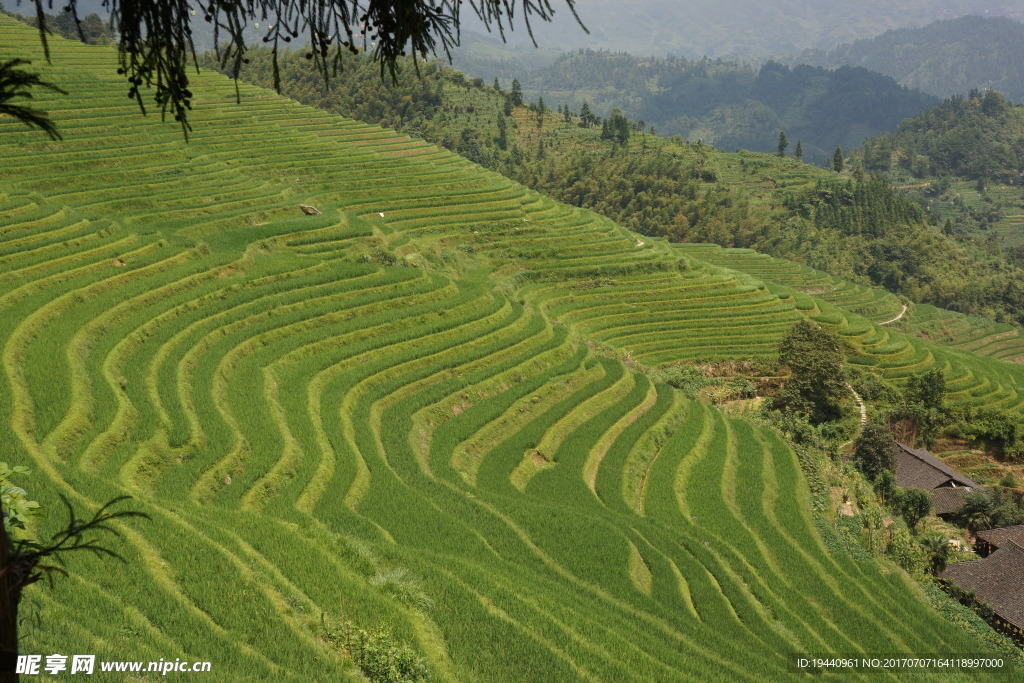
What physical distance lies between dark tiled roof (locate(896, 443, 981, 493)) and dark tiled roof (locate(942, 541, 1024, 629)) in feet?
18.4

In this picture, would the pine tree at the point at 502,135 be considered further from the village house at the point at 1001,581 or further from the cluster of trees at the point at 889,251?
the village house at the point at 1001,581

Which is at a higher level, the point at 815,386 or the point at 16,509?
the point at 16,509

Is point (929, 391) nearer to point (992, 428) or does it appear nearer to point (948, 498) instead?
point (992, 428)

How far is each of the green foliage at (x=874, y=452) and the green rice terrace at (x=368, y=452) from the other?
492 cm

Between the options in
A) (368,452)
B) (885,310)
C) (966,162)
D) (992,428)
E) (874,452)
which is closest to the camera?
(368,452)

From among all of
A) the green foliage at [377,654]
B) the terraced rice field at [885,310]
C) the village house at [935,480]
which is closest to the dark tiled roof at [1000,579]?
the village house at [935,480]

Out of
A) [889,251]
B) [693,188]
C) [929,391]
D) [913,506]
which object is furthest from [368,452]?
[889,251]

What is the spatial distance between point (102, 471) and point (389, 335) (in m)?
9.07

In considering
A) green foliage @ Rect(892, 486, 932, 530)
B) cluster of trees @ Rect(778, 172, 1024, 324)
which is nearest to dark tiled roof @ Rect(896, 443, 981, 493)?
green foliage @ Rect(892, 486, 932, 530)

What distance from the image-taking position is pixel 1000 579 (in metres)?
16.8

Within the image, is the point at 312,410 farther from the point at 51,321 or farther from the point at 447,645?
the point at 447,645

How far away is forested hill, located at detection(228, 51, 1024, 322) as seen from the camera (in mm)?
68688

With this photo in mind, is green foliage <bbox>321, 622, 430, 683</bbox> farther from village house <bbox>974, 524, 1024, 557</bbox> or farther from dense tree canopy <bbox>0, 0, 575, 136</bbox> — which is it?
village house <bbox>974, 524, 1024, 557</bbox>

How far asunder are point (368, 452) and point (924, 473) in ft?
62.2
